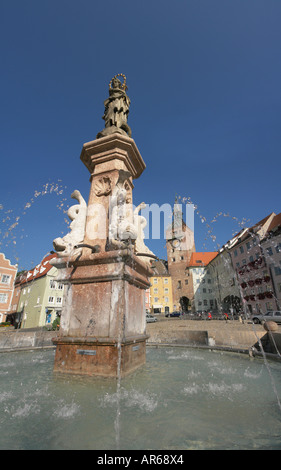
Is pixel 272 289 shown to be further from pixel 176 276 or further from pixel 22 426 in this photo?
pixel 22 426

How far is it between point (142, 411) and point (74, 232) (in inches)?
134

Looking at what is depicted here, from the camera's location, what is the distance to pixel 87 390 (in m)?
2.77

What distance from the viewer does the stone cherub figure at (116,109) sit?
6078 millimetres

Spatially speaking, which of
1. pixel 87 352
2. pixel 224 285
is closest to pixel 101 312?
pixel 87 352

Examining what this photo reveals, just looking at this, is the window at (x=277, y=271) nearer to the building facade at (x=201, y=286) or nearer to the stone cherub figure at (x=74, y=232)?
the building facade at (x=201, y=286)

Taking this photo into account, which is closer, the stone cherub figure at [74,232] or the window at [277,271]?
the stone cherub figure at [74,232]

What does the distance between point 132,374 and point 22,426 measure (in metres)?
1.97

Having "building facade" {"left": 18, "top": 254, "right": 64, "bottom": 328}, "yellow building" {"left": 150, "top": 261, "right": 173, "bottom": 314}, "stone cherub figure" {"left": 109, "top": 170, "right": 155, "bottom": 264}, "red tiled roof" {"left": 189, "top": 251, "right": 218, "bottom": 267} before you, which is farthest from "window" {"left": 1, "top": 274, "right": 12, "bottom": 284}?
"red tiled roof" {"left": 189, "top": 251, "right": 218, "bottom": 267}

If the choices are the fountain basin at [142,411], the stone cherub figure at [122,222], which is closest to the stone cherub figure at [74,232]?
the stone cherub figure at [122,222]

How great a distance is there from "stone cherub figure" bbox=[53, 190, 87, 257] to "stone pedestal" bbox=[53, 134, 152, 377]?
147mm

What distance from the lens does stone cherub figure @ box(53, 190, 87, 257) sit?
14.1 ft

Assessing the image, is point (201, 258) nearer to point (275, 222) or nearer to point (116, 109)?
point (275, 222)

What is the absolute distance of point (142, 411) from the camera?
2158 millimetres

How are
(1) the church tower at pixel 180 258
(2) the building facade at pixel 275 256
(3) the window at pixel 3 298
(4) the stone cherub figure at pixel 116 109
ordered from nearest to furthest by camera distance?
1. (4) the stone cherub figure at pixel 116 109
2. (2) the building facade at pixel 275 256
3. (3) the window at pixel 3 298
4. (1) the church tower at pixel 180 258
